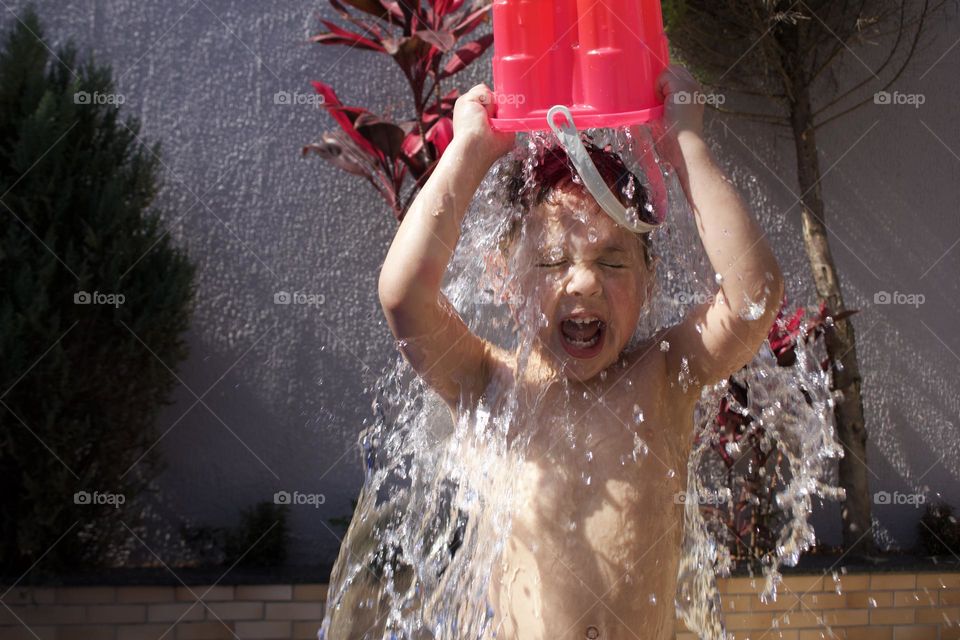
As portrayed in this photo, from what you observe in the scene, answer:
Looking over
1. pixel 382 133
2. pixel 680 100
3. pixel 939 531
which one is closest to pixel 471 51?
pixel 382 133

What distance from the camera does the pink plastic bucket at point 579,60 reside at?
1.92m

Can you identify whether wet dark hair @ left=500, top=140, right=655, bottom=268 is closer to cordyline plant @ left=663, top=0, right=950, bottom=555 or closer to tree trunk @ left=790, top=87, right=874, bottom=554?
cordyline plant @ left=663, top=0, right=950, bottom=555

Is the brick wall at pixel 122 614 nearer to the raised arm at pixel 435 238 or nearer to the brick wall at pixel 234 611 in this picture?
the brick wall at pixel 234 611

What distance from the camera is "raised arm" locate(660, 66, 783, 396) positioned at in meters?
1.90

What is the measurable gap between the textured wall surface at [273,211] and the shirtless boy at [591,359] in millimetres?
2357

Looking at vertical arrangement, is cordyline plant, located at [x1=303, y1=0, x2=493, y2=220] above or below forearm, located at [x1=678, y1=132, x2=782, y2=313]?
above

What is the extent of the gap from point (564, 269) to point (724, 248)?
11.3 inches

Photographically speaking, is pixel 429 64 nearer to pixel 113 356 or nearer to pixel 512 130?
pixel 113 356

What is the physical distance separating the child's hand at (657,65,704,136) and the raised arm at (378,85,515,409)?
11.2 inches

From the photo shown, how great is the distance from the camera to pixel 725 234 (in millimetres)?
1894

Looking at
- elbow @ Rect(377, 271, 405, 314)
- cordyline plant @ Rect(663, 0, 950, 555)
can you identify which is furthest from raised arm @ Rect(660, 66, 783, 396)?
cordyline plant @ Rect(663, 0, 950, 555)

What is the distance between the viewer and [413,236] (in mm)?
1938

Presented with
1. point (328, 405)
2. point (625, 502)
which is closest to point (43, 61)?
point (328, 405)

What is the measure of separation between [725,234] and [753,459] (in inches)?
99.5
